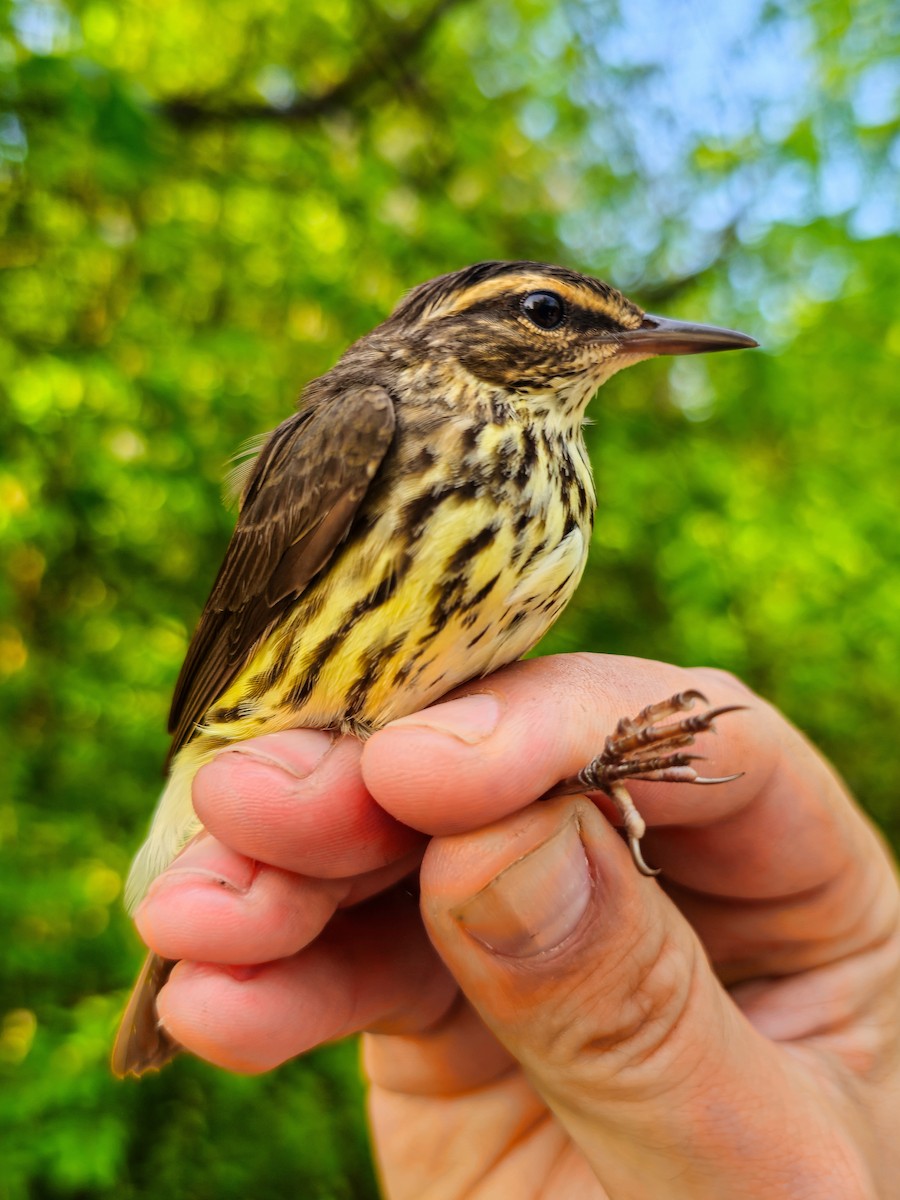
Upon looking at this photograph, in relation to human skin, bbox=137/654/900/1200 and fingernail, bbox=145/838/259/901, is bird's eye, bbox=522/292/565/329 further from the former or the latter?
fingernail, bbox=145/838/259/901

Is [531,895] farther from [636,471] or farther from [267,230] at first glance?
[267,230]

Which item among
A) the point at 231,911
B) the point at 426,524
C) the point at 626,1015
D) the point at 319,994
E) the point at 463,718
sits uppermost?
the point at 426,524

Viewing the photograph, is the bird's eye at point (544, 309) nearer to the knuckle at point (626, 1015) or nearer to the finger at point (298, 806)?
the finger at point (298, 806)

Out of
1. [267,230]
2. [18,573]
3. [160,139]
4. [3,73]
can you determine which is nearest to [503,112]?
[267,230]

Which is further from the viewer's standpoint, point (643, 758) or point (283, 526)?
point (283, 526)

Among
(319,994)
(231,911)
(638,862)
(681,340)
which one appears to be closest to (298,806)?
(231,911)

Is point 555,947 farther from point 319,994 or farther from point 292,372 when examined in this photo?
point 292,372

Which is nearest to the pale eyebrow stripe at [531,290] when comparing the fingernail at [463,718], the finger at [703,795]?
the finger at [703,795]
